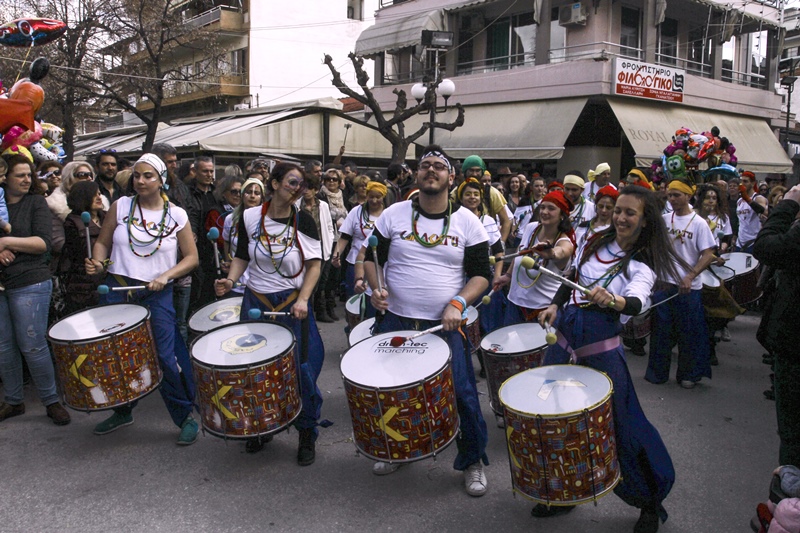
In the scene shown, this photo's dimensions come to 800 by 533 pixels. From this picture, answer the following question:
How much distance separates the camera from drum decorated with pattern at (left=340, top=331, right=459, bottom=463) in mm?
3297

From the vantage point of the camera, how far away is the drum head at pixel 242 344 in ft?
12.0

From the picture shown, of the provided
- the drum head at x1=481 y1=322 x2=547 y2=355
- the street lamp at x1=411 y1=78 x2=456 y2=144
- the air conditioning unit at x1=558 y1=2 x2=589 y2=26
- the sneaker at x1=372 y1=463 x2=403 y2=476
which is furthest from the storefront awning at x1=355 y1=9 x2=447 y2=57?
the sneaker at x1=372 y1=463 x2=403 y2=476

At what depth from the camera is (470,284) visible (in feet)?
12.7

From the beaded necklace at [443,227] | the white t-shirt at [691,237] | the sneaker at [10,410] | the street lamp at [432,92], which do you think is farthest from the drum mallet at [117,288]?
the street lamp at [432,92]

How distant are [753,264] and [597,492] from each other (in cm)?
533

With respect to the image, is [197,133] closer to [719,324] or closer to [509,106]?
[509,106]

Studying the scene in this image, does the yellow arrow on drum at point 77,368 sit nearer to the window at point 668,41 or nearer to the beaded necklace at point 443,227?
the beaded necklace at point 443,227

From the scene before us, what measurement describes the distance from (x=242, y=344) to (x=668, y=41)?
2185 centimetres

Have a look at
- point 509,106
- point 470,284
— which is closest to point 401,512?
point 470,284

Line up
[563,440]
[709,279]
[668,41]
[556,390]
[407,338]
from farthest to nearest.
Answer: [668,41], [709,279], [407,338], [556,390], [563,440]

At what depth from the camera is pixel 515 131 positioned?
66.4 feet

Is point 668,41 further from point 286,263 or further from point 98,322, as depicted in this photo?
point 98,322

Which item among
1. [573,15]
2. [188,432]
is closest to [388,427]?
[188,432]

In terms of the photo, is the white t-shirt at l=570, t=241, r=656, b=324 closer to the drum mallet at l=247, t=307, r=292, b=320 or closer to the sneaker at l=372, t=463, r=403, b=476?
the sneaker at l=372, t=463, r=403, b=476
